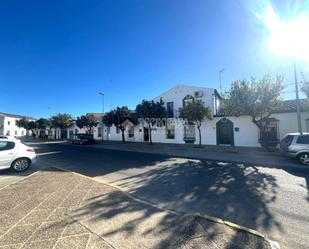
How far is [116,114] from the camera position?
2861 centimetres

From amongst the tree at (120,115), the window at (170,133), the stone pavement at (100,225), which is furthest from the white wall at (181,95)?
the stone pavement at (100,225)

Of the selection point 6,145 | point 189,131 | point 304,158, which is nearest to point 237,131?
point 189,131

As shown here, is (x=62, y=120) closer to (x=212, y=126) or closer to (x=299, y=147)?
(x=212, y=126)

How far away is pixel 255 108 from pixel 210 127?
798 centimetres

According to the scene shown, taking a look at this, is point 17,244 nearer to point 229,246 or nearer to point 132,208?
point 132,208

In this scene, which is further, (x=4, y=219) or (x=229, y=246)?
(x=4, y=219)

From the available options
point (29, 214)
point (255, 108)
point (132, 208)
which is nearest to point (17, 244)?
point (29, 214)

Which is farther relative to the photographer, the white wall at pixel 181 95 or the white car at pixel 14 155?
the white wall at pixel 181 95

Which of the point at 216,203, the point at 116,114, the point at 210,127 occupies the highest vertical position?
the point at 116,114

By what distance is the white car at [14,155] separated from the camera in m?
8.93

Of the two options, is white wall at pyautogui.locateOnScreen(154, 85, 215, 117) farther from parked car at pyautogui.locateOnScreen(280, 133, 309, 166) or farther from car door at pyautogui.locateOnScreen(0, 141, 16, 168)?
car door at pyautogui.locateOnScreen(0, 141, 16, 168)

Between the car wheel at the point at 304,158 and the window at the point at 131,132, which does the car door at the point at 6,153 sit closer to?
the car wheel at the point at 304,158

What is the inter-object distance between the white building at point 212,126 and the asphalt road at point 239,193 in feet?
34.2

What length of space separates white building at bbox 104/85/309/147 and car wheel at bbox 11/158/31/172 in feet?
60.2
